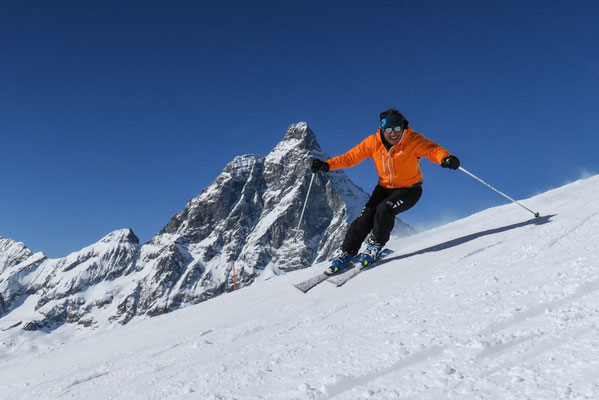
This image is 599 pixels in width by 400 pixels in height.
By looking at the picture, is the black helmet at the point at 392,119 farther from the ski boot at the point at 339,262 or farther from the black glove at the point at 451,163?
the ski boot at the point at 339,262

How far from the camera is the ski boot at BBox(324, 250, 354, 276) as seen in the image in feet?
19.5

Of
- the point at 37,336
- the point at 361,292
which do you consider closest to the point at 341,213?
the point at 37,336

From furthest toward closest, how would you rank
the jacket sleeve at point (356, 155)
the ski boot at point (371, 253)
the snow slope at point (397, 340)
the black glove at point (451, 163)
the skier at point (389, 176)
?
1. the jacket sleeve at point (356, 155)
2. the ski boot at point (371, 253)
3. the skier at point (389, 176)
4. the black glove at point (451, 163)
5. the snow slope at point (397, 340)

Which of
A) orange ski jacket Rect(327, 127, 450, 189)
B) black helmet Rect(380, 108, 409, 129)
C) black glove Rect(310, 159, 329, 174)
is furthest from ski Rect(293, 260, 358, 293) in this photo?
black helmet Rect(380, 108, 409, 129)

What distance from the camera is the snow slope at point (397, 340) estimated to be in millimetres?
2078

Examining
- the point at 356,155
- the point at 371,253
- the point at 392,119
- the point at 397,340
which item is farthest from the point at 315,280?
the point at 397,340

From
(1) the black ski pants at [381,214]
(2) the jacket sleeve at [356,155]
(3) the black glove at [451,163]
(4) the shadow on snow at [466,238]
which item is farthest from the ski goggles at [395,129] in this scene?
(4) the shadow on snow at [466,238]

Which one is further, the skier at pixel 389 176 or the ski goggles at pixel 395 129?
the skier at pixel 389 176

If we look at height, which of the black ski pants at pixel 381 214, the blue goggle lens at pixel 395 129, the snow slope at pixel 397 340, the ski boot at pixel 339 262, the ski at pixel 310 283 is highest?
the blue goggle lens at pixel 395 129

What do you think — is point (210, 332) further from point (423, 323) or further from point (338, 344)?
point (423, 323)

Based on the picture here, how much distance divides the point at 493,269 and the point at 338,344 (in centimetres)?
188

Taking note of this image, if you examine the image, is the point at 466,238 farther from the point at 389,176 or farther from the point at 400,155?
the point at 400,155

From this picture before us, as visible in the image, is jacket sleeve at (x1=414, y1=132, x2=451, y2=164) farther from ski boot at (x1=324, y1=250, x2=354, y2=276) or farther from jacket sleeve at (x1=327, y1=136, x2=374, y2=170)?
ski boot at (x1=324, y1=250, x2=354, y2=276)

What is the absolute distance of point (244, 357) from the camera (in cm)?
313
